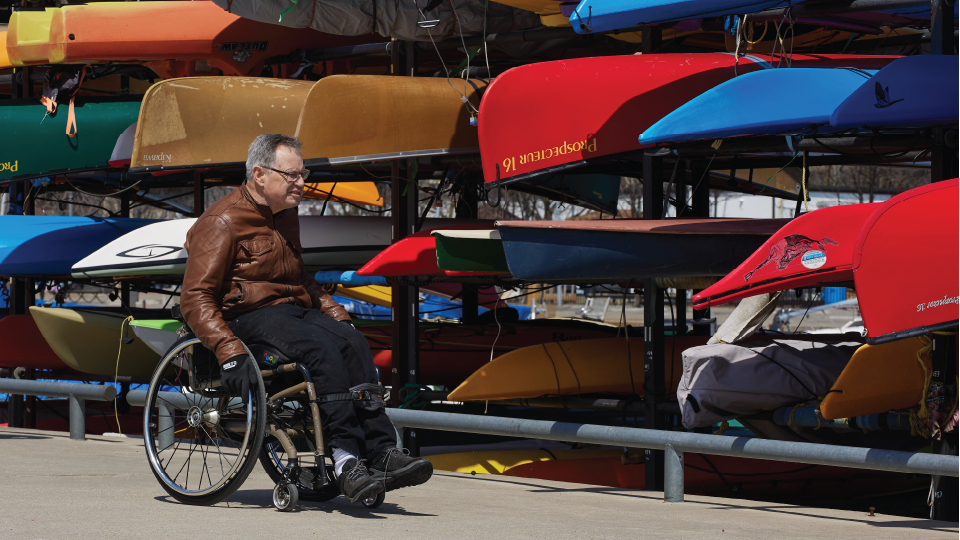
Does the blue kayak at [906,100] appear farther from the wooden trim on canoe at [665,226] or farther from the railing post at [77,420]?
the railing post at [77,420]

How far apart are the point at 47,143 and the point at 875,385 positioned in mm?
8242

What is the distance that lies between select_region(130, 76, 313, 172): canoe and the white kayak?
627 millimetres

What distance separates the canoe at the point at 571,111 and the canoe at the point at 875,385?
7.43 feet

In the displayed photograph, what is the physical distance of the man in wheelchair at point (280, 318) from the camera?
4.47 m

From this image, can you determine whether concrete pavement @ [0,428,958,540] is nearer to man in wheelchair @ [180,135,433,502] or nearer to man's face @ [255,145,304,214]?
man in wheelchair @ [180,135,433,502]

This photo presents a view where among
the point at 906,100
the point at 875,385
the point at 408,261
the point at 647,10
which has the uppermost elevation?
the point at 647,10

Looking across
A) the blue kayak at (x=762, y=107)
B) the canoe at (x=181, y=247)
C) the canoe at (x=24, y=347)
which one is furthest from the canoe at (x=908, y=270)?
the canoe at (x=24, y=347)

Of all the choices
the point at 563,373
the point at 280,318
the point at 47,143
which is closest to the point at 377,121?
the point at 563,373

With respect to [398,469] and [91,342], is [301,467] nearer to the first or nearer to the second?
[398,469]

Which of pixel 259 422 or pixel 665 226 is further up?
pixel 665 226

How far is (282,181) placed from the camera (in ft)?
16.0

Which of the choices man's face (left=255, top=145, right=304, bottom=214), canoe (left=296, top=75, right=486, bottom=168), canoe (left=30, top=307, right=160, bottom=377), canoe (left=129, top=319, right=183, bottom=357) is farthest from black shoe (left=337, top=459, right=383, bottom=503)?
canoe (left=30, top=307, right=160, bottom=377)

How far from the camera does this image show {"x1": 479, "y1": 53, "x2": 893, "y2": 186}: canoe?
7.77 m

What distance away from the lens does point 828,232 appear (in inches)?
216
